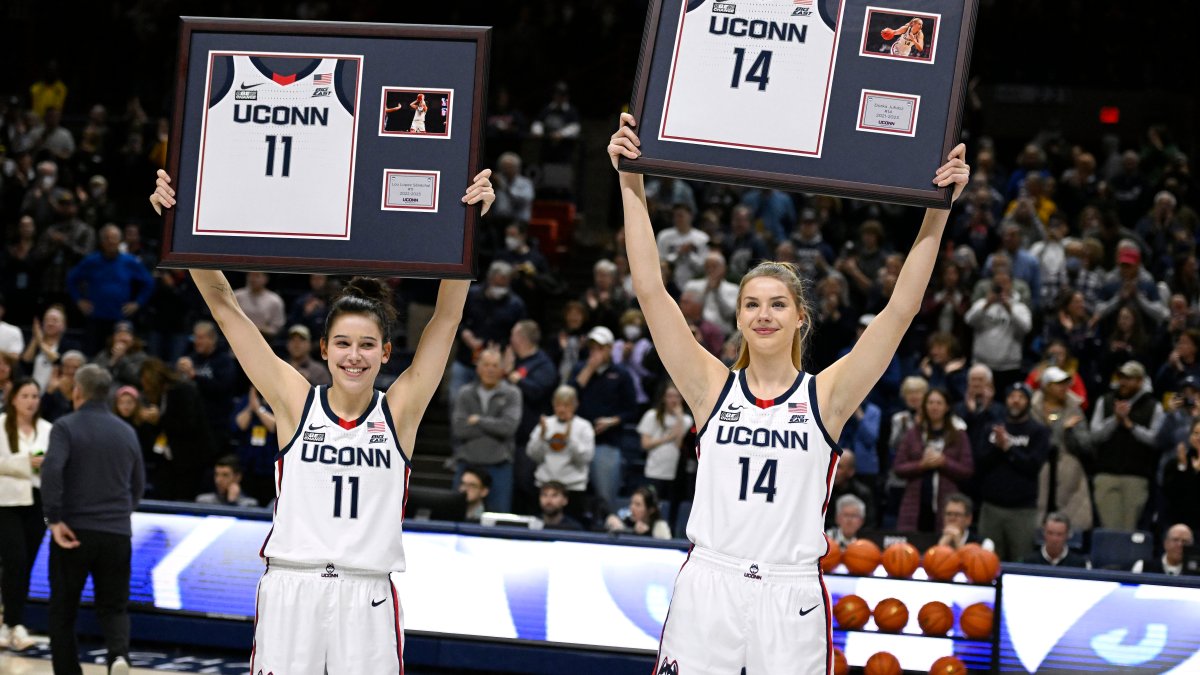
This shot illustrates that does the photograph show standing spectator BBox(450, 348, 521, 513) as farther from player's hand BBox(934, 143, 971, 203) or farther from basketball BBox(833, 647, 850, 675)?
player's hand BBox(934, 143, 971, 203)

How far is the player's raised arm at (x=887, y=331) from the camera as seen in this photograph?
16.6 feet

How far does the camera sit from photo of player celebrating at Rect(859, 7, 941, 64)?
5.30m

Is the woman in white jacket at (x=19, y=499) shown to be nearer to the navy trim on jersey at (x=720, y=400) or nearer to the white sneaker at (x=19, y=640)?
the white sneaker at (x=19, y=640)

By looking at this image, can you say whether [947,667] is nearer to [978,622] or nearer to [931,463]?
[978,622]

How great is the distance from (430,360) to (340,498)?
22.9 inches

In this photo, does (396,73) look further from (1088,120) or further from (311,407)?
(1088,120)

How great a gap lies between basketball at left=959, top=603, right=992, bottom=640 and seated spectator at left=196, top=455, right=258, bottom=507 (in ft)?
18.4

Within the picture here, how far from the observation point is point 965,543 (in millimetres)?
11039

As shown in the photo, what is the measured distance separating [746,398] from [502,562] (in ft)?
18.7

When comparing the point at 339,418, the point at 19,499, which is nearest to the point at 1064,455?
the point at 19,499

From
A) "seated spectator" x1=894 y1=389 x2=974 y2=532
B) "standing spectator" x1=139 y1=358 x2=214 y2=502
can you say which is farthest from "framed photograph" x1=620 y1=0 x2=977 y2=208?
"standing spectator" x1=139 y1=358 x2=214 y2=502

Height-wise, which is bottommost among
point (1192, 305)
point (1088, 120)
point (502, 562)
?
point (502, 562)

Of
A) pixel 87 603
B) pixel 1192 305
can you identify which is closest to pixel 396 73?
pixel 87 603

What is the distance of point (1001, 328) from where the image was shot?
1384cm
